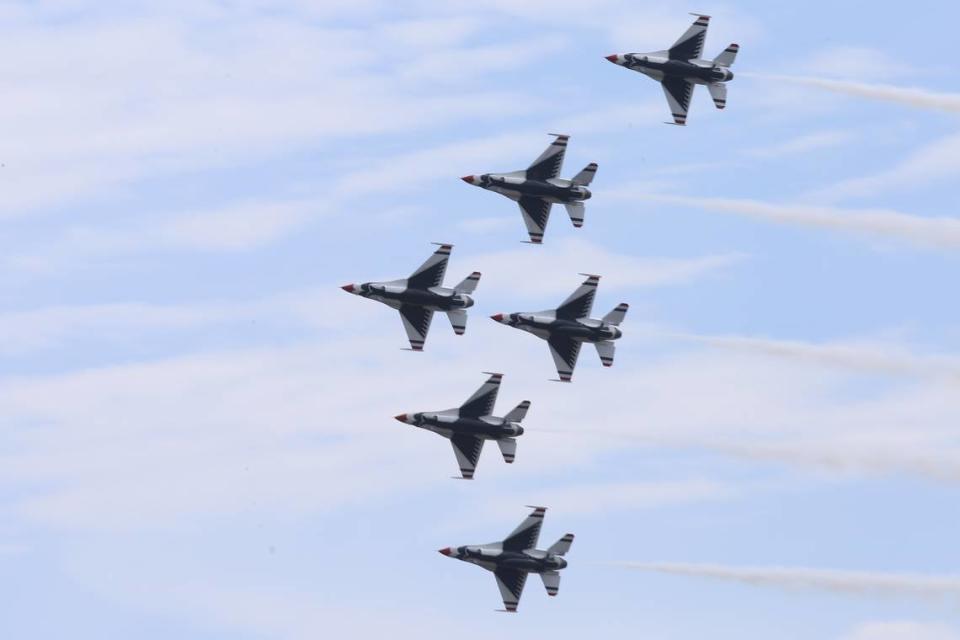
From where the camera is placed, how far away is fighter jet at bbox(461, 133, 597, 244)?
149 meters

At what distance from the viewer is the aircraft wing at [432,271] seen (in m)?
146

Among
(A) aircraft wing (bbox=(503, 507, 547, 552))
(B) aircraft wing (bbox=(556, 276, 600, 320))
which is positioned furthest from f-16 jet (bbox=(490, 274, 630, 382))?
(A) aircraft wing (bbox=(503, 507, 547, 552))

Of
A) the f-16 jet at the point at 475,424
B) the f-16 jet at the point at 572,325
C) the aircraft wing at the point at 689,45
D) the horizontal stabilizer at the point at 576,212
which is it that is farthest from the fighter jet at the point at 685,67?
the f-16 jet at the point at 475,424

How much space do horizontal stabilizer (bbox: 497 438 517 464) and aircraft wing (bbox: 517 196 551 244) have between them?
1516 centimetres

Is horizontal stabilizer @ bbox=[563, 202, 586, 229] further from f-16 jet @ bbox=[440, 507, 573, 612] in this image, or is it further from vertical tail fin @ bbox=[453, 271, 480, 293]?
f-16 jet @ bbox=[440, 507, 573, 612]

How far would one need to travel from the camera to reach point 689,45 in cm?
15062

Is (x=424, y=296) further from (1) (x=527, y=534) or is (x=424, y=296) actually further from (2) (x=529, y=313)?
(1) (x=527, y=534)

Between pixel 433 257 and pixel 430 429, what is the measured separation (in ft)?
37.9

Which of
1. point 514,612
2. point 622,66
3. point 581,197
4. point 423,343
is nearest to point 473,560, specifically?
point 514,612

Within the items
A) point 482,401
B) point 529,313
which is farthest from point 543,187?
point 482,401

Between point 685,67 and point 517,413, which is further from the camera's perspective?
point 685,67

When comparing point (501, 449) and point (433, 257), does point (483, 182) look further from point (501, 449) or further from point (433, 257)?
point (501, 449)

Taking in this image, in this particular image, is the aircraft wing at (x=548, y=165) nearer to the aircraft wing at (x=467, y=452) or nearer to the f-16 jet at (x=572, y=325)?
the f-16 jet at (x=572, y=325)

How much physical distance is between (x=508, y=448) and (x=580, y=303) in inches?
464
